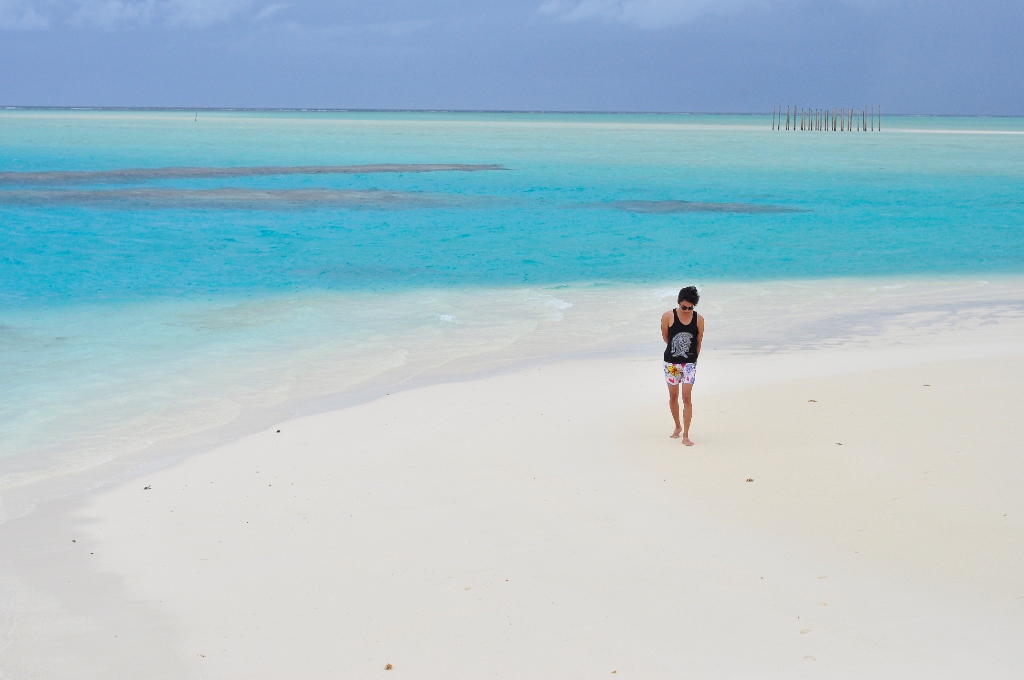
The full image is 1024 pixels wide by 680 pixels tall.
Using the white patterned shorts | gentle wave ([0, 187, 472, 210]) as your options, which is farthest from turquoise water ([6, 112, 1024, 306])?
the white patterned shorts

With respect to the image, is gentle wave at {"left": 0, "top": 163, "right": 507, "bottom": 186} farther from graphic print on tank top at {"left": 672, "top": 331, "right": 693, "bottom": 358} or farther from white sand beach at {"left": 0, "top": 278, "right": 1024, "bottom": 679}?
graphic print on tank top at {"left": 672, "top": 331, "right": 693, "bottom": 358}

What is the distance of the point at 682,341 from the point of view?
7.97 meters

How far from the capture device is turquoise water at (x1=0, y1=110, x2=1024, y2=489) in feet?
38.3

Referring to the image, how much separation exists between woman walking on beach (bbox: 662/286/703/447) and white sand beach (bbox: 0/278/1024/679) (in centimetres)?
35

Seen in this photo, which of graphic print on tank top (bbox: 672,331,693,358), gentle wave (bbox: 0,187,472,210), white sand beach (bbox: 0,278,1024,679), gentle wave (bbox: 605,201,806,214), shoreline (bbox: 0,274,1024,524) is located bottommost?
shoreline (bbox: 0,274,1024,524)

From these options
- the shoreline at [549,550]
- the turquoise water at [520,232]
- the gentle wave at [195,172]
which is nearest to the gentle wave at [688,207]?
the turquoise water at [520,232]

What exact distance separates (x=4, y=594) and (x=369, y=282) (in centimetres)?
1429

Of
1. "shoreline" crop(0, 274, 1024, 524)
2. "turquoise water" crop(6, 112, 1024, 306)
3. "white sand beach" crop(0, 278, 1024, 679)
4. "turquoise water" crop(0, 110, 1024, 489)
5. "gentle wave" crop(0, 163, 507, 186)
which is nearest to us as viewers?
"white sand beach" crop(0, 278, 1024, 679)

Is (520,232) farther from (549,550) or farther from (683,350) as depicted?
(549,550)

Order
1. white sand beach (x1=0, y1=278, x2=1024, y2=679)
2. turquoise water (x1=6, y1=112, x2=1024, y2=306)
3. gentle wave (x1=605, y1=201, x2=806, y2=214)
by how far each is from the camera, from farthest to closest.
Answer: gentle wave (x1=605, y1=201, x2=806, y2=214) < turquoise water (x1=6, y1=112, x2=1024, y2=306) < white sand beach (x1=0, y1=278, x2=1024, y2=679)

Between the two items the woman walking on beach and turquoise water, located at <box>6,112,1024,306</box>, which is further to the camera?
turquoise water, located at <box>6,112,1024,306</box>

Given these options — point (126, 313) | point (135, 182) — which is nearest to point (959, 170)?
point (135, 182)

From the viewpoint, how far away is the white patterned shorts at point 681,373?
8.01 m

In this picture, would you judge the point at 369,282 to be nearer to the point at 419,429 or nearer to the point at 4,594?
the point at 419,429
